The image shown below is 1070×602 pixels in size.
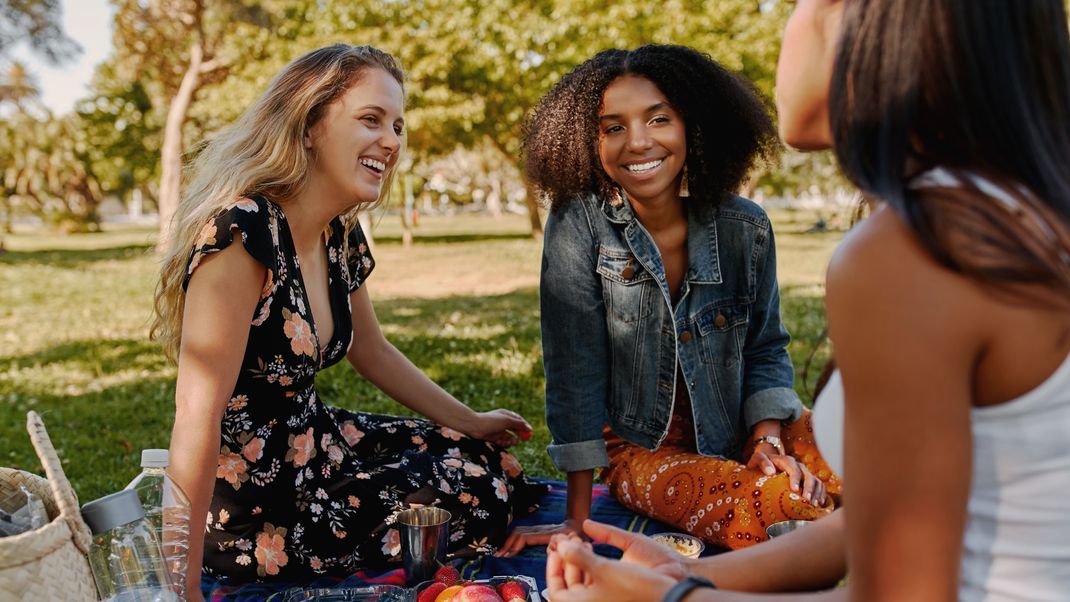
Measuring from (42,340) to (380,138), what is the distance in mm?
8257

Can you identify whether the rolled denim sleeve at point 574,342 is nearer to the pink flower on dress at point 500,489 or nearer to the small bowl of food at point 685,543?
the pink flower on dress at point 500,489

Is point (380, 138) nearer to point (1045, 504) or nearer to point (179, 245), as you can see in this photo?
point (179, 245)

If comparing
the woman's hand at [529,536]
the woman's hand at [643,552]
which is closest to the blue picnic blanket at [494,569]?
the woman's hand at [529,536]

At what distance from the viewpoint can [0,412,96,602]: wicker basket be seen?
6.21 ft

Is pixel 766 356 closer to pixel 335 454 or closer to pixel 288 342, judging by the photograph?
pixel 335 454

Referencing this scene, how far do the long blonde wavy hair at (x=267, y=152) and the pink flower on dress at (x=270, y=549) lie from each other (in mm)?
742

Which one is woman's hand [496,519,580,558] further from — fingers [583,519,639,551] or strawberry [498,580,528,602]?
fingers [583,519,639,551]

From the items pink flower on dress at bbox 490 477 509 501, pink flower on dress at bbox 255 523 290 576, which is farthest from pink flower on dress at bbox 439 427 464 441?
pink flower on dress at bbox 255 523 290 576

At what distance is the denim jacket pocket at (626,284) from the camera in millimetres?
3645

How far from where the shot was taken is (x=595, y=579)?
5.59 ft

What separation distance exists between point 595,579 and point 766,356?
2340mm

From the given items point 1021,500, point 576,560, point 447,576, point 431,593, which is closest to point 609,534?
point 576,560

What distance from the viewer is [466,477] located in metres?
3.65

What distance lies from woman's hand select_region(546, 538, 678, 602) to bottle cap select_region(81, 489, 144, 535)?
1.10 metres
